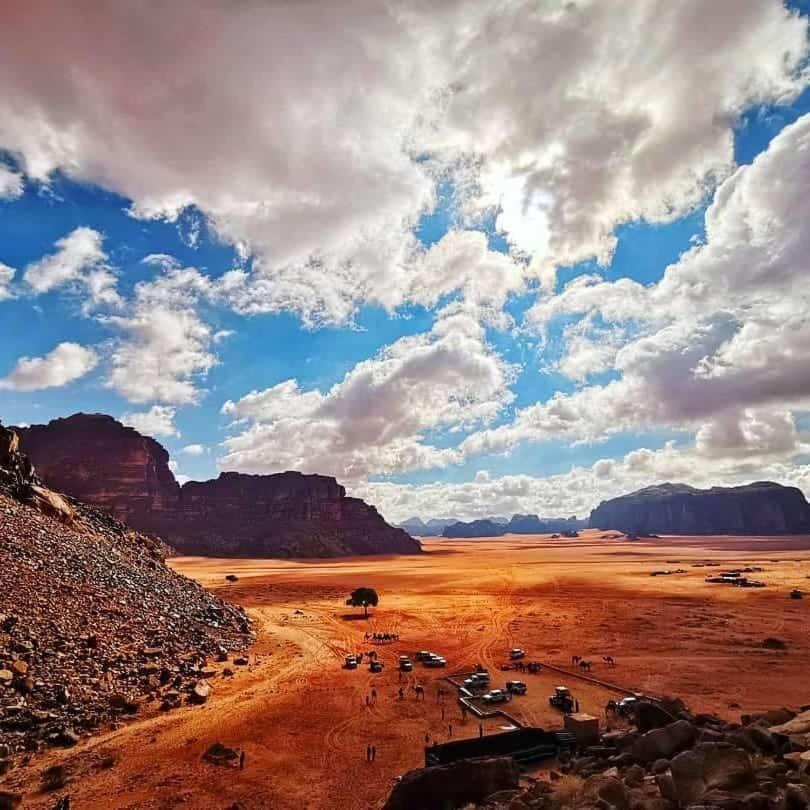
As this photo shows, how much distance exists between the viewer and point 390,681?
40.8m

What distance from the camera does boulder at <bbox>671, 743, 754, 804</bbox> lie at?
52.0 ft

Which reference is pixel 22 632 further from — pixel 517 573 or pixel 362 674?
pixel 517 573

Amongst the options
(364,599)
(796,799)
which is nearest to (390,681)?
(796,799)

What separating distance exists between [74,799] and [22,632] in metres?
14.3

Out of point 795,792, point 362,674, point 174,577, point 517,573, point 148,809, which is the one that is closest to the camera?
point 795,792

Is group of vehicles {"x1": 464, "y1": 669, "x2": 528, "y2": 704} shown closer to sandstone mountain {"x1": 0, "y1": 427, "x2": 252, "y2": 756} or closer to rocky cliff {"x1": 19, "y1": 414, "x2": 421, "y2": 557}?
sandstone mountain {"x1": 0, "y1": 427, "x2": 252, "y2": 756}

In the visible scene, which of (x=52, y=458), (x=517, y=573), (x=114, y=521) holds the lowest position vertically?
(x=517, y=573)

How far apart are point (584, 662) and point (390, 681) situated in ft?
52.2

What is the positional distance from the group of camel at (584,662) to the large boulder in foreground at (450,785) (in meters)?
24.1

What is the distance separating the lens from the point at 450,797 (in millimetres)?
20703

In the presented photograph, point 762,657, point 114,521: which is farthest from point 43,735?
point 762,657

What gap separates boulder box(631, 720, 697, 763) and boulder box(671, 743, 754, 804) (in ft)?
19.0

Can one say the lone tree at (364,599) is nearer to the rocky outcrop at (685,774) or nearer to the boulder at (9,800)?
the rocky outcrop at (685,774)

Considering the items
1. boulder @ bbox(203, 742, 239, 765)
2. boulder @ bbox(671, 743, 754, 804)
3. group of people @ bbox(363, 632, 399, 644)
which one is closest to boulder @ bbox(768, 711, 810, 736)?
boulder @ bbox(671, 743, 754, 804)
